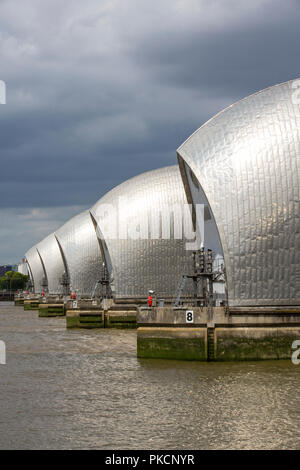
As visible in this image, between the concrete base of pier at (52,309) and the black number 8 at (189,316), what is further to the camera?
the concrete base of pier at (52,309)

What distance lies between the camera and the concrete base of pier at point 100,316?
4806 cm

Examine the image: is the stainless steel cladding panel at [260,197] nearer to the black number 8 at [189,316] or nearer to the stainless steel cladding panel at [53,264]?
the black number 8 at [189,316]

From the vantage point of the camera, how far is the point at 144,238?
169 feet

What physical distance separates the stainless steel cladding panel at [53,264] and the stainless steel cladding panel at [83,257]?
15.2 meters

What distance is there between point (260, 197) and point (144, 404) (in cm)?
1245

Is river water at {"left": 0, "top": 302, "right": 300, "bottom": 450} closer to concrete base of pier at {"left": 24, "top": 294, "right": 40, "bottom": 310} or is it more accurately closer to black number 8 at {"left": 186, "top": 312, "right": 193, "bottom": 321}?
black number 8 at {"left": 186, "top": 312, "right": 193, "bottom": 321}

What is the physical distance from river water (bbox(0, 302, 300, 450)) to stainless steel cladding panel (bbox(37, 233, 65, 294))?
63.7 m

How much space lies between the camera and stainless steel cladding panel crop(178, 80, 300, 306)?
2881 cm

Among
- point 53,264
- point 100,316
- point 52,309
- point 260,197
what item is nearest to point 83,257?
point 52,309

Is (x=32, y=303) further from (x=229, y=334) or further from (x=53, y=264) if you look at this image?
(x=229, y=334)

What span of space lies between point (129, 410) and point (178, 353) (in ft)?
28.3

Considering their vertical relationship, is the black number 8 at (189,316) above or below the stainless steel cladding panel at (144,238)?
below

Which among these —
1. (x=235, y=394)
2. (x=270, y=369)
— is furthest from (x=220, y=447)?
(x=270, y=369)

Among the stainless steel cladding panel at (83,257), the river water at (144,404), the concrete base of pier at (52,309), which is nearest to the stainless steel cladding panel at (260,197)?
the river water at (144,404)
